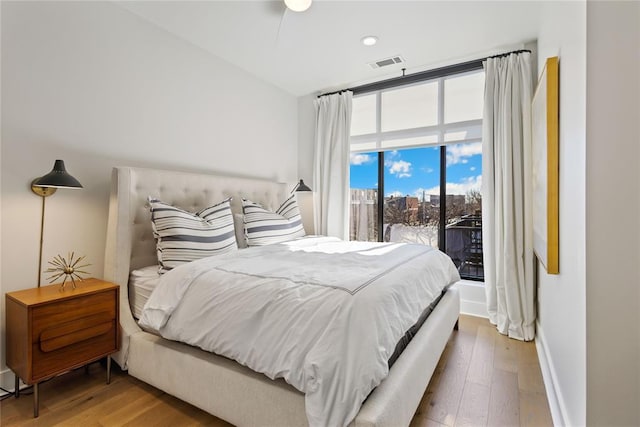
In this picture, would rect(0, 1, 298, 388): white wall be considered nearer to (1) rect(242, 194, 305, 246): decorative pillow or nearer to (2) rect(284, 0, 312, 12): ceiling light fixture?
(1) rect(242, 194, 305, 246): decorative pillow

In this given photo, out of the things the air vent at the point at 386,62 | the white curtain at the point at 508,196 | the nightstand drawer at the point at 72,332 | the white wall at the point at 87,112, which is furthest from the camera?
the air vent at the point at 386,62

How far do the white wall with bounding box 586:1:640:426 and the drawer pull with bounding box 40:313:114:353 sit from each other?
2.34 metres

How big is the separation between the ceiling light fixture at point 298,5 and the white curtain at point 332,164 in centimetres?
160

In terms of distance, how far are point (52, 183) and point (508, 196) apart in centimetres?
335

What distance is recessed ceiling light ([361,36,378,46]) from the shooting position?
2.74m

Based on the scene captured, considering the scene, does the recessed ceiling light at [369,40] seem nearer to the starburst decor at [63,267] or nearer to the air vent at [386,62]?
the air vent at [386,62]

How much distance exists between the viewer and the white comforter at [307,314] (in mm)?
1107

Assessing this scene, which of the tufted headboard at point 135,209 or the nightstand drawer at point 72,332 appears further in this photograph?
the tufted headboard at point 135,209

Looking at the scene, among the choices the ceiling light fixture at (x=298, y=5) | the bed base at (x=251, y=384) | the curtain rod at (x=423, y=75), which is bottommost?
the bed base at (x=251, y=384)

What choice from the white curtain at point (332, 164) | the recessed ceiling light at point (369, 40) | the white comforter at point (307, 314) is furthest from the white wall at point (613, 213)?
the white curtain at point (332, 164)

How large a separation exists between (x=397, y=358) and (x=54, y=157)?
237 centimetres

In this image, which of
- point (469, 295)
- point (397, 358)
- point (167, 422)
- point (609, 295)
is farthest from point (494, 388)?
point (167, 422)

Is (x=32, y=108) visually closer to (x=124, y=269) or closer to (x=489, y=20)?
(x=124, y=269)

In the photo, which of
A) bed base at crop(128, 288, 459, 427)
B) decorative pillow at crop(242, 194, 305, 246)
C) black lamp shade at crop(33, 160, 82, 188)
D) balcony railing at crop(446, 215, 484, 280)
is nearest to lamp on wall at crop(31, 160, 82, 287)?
black lamp shade at crop(33, 160, 82, 188)
